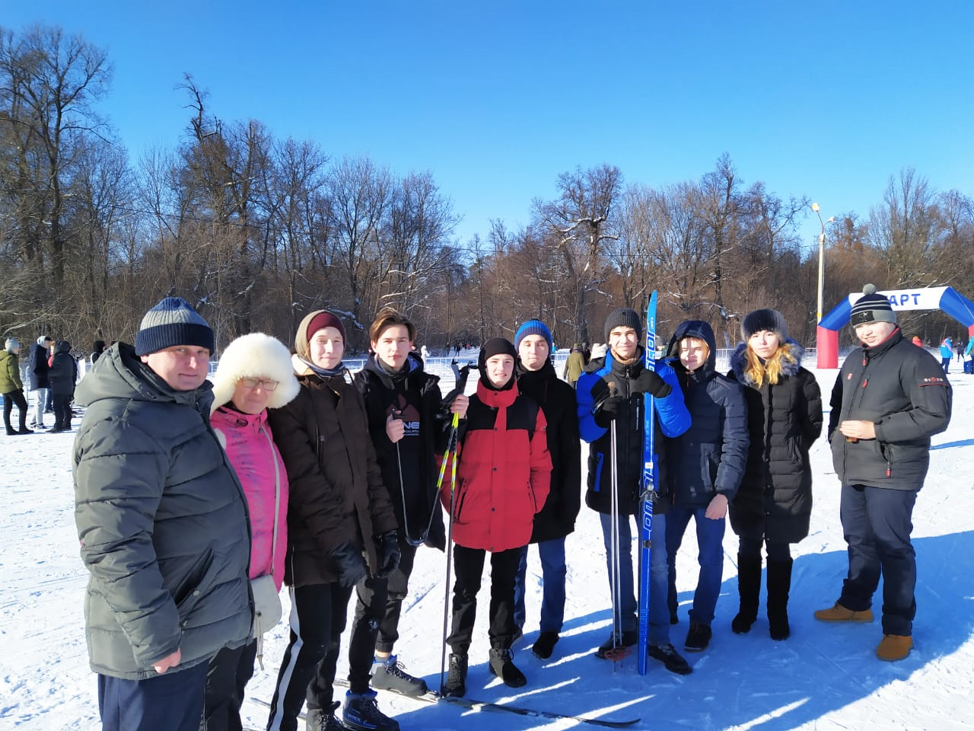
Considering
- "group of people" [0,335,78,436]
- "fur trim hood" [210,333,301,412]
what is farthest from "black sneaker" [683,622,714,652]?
"group of people" [0,335,78,436]

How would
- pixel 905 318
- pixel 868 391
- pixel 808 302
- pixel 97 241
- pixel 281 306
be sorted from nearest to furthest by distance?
pixel 868 391 → pixel 97 241 → pixel 281 306 → pixel 905 318 → pixel 808 302

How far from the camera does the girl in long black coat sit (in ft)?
12.1

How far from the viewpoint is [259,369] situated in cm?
226

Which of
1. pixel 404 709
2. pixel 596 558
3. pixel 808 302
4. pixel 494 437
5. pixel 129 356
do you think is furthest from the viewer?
pixel 808 302

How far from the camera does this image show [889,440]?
3.48 m

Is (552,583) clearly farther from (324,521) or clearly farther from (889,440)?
(889,440)

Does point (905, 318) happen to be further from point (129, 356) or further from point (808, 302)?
point (129, 356)

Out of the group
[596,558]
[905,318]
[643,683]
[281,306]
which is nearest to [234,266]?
[281,306]

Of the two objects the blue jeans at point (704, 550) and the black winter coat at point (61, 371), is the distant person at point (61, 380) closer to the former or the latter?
the black winter coat at point (61, 371)

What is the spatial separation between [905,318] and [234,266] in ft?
130

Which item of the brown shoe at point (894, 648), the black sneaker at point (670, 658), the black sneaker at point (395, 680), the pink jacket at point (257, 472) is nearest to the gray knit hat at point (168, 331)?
the pink jacket at point (257, 472)

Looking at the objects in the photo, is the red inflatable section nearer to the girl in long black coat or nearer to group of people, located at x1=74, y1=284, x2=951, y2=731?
group of people, located at x1=74, y1=284, x2=951, y2=731

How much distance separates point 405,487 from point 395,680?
3.65 ft

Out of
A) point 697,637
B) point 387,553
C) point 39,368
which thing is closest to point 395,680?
point 387,553
